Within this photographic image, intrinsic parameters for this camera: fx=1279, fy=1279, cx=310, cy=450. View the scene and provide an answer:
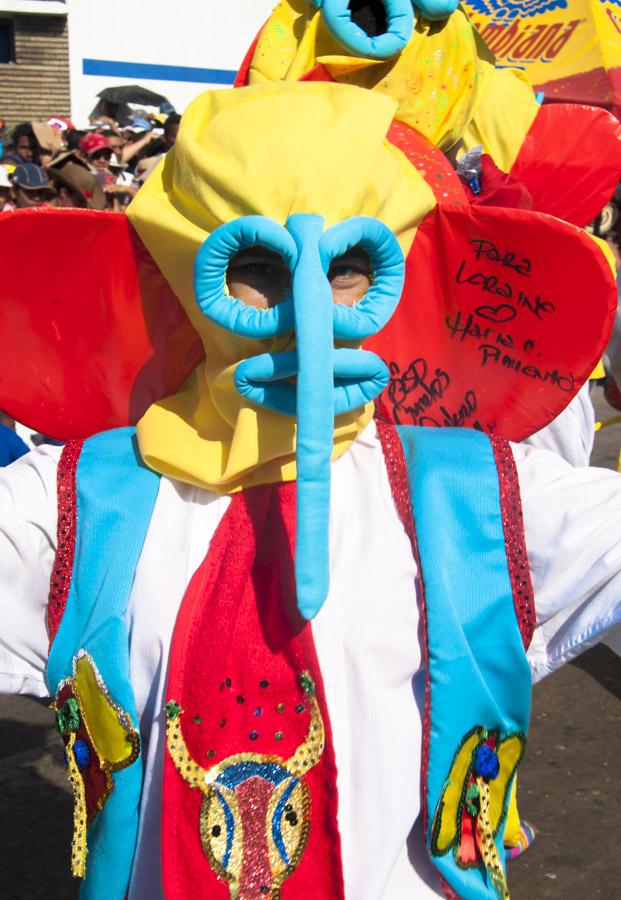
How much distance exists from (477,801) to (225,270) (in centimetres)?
83

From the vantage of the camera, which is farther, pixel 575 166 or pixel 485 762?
pixel 575 166

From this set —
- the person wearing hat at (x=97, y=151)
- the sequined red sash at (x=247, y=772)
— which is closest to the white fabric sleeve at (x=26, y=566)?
the sequined red sash at (x=247, y=772)

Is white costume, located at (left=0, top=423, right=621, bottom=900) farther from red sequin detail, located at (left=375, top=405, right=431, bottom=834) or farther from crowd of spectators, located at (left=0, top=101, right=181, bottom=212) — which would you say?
crowd of spectators, located at (left=0, top=101, right=181, bottom=212)

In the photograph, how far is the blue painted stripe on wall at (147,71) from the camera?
18.9 m

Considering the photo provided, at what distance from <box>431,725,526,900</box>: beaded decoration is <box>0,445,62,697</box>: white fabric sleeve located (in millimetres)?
641

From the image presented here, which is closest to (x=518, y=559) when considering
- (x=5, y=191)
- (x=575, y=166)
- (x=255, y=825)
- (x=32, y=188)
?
(x=255, y=825)

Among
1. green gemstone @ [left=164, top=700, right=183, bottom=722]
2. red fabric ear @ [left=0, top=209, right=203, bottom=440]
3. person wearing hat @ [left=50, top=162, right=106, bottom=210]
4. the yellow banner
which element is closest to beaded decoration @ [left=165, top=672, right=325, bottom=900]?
green gemstone @ [left=164, top=700, right=183, bottom=722]

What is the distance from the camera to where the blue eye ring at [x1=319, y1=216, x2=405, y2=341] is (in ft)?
5.62

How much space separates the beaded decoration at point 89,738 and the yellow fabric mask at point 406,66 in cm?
151

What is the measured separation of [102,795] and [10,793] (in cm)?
244

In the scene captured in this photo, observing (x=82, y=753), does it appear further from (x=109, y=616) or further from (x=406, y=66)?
(x=406, y=66)

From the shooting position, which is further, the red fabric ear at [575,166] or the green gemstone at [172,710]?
the red fabric ear at [575,166]

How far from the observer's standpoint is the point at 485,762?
181cm

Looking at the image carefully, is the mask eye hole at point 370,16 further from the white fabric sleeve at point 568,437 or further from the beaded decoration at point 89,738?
the beaded decoration at point 89,738
